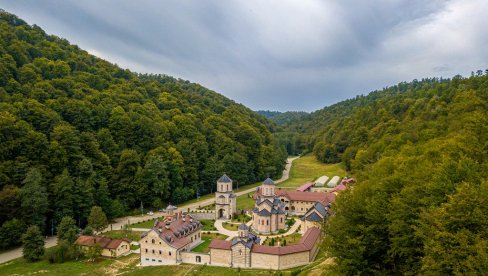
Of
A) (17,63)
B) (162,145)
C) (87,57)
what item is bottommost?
(162,145)

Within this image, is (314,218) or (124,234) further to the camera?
(124,234)

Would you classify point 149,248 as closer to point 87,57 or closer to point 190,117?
point 190,117

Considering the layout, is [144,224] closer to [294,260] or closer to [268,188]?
[268,188]

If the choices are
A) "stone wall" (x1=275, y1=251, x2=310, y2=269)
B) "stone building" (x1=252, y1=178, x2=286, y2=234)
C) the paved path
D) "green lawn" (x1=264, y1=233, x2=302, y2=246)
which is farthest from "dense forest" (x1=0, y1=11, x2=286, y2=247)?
"stone wall" (x1=275, y1=251, x2=310, y2=269)

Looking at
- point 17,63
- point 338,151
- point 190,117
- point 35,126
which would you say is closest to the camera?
point 35,126

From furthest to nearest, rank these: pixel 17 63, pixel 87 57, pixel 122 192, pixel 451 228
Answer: pixel 87 57 < pixel 17 63 < pixel 122 192 < pixel 451 228

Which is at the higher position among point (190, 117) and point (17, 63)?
point (17, 63)

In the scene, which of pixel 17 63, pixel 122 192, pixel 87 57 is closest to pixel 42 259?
pixel 122 192

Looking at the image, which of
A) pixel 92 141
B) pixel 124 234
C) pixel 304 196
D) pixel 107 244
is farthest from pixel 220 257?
pixel 92 141
